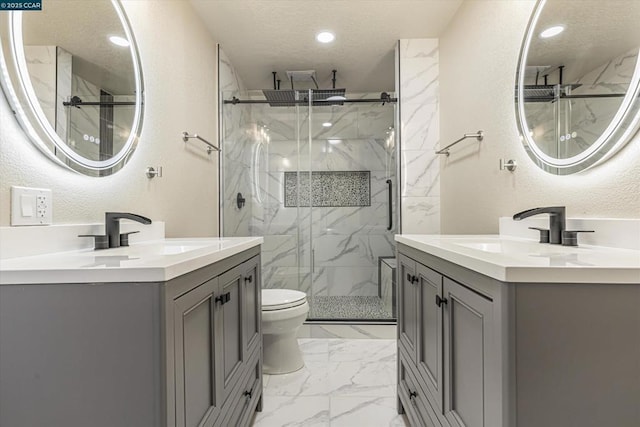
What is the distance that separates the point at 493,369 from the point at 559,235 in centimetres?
78

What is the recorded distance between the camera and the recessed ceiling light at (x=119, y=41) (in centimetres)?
145

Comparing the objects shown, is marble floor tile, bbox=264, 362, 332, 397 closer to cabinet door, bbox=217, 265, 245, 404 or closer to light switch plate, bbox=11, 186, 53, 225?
cabinet door, bbox=217, 265, 245, 404

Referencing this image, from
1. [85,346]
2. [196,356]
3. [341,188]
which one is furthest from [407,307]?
[341,188]

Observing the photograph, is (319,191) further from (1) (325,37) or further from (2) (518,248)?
(2) (518,248)

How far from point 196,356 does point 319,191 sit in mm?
2735

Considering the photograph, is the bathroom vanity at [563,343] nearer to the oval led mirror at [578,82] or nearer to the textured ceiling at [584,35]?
the oval led mirror at [578,82]

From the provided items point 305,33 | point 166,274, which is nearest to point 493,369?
point 166,274

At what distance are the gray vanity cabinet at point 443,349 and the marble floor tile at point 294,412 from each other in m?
0.42

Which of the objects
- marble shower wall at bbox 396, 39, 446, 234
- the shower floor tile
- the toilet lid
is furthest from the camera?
the shower floor tile

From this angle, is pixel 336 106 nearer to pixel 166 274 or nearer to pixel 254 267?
pixel 254 267

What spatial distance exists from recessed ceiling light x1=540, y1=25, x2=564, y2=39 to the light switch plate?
6.37 feet

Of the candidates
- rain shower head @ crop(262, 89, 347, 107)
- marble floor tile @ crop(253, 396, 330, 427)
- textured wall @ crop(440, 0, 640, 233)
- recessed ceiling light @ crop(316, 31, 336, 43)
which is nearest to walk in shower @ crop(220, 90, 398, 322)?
rain shower head @ crop(262, 89, 347, 107)

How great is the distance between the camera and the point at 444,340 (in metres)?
1.04

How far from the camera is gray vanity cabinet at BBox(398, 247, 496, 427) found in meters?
0.78
